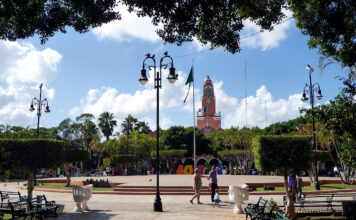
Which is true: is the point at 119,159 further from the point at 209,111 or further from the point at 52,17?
the point at 209,111

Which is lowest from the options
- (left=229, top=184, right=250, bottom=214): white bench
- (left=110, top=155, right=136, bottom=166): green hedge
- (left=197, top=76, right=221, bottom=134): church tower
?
(left=229, top=184, right=250, bottom=214): white bench

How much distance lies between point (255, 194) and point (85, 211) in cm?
940

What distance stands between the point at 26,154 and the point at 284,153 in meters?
8.49

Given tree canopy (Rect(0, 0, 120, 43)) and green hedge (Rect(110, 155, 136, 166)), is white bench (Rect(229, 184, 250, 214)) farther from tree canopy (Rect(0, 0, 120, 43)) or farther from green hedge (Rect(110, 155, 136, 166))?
green hedge (Rect(110, 155, 136, 166))

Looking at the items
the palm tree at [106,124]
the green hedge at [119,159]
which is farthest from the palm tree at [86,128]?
the green hedge at [119,159]

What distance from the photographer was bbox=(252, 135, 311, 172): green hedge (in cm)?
988

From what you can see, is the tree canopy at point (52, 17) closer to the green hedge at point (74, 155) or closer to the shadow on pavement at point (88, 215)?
the shadow on pavement at point (88, 215)

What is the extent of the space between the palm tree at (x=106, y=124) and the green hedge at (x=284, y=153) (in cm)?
5210

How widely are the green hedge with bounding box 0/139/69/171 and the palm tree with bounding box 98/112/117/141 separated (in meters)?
48.9

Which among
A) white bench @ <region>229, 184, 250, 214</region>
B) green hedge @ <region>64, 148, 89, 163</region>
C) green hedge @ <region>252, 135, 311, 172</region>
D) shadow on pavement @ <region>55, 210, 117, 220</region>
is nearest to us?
green hedge @ <region>252, 135, 311, 172</region>

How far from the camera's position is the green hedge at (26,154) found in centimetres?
1107

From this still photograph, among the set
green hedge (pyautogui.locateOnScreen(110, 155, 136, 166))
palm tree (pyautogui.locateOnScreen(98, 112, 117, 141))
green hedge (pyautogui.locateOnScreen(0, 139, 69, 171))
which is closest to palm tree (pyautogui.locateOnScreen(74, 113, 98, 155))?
palm tree (pyautogui.locateOnScreen(98, 112, 117, 141))

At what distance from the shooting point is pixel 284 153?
391 inches

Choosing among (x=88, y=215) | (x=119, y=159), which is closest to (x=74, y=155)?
(x=88, y=215)
